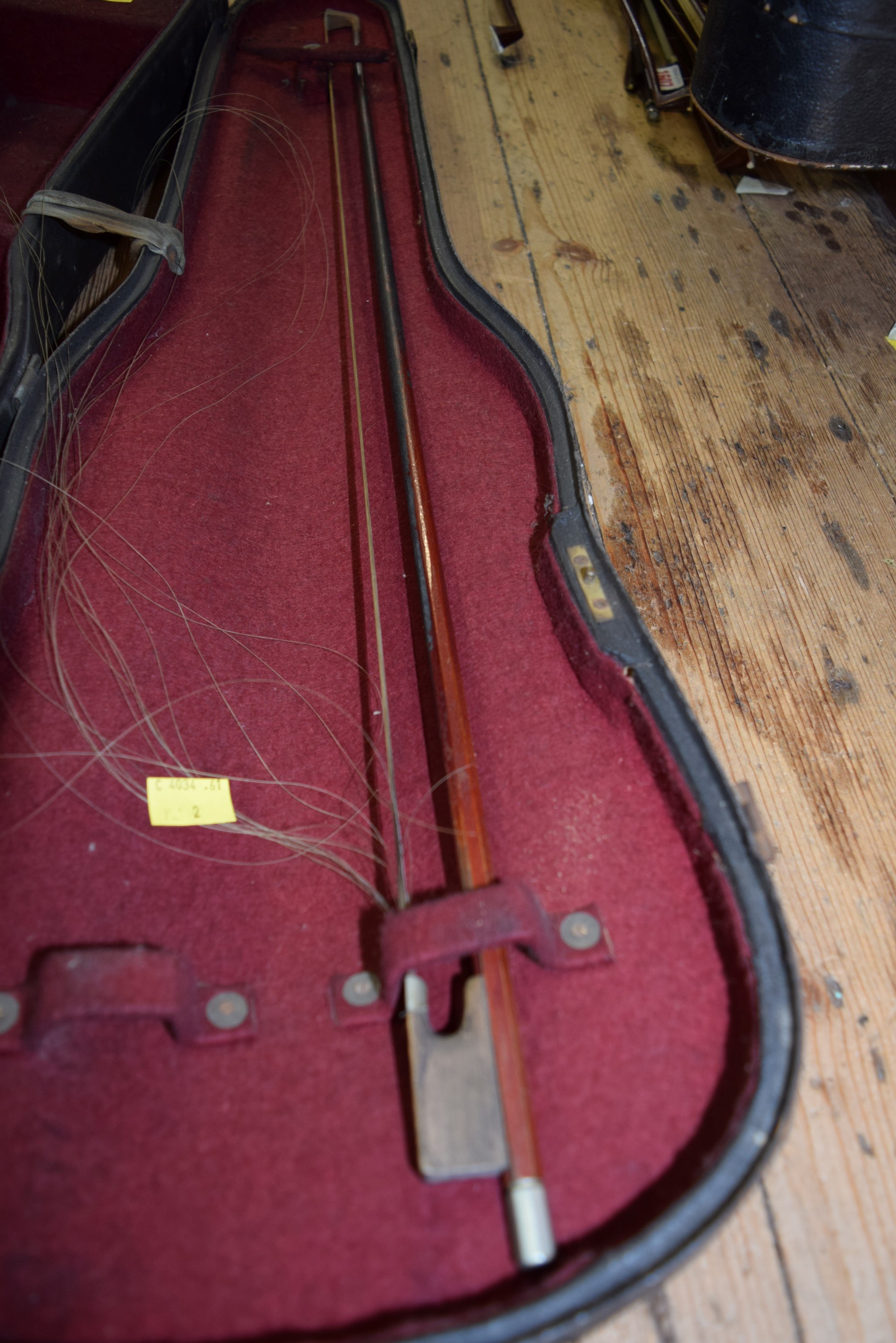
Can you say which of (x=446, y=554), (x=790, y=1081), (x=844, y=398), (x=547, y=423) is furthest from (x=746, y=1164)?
(x=844, y=398)

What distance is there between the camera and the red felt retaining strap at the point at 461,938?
0.65 m

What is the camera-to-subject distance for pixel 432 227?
1323 mm

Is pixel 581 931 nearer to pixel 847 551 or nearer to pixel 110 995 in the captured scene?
pixel 110 995

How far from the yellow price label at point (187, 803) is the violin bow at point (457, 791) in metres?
0.16

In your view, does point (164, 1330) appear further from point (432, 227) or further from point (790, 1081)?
point (432, 227)

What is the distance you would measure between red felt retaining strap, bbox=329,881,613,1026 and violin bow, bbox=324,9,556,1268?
0.06ft

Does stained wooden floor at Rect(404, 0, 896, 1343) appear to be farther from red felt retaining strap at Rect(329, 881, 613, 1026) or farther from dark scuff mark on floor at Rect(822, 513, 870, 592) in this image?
red felt retaining strap at Rect(329, 881, 613, 1026)

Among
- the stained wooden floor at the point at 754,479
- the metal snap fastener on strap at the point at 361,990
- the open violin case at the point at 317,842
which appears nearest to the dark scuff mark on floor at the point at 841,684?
the stained wooden floor at the point at 754,479

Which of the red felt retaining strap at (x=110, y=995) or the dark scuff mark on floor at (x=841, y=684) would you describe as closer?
the red felt retaining strap at (x=110, y=995)

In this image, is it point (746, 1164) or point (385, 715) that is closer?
point (746, 1164)

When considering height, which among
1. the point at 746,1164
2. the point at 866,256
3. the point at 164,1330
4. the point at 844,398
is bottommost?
the point at 164,1330

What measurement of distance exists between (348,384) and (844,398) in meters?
0.77

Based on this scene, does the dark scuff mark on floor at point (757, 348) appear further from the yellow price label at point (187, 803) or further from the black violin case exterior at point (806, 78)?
the yellow price label at point (187, 803)

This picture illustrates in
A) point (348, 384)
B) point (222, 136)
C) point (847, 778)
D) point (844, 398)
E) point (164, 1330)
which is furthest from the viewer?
point (222, 136)
